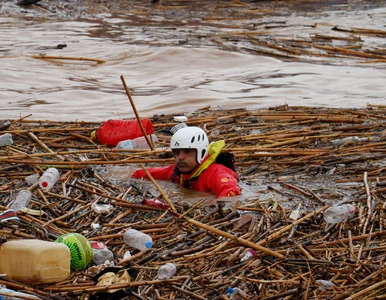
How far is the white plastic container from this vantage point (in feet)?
17.9

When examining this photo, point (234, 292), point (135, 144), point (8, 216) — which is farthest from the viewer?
point (135, 144)

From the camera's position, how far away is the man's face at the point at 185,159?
8.04 m

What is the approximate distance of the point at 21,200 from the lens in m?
7.03

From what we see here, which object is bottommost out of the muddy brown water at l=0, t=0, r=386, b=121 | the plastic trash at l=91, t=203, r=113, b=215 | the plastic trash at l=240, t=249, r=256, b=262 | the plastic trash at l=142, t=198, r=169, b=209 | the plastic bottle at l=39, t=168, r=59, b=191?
the muddy brown water at l=0, t=0, r=386, b=121

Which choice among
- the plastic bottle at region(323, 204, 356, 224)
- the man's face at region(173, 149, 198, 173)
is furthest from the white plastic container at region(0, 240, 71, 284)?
the man's face at region(173, 149, 198, 173)

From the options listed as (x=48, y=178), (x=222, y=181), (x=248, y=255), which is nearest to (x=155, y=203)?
(x=222, y=181)

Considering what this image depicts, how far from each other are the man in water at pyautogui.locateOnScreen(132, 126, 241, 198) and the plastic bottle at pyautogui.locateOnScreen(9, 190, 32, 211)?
1.44 metres

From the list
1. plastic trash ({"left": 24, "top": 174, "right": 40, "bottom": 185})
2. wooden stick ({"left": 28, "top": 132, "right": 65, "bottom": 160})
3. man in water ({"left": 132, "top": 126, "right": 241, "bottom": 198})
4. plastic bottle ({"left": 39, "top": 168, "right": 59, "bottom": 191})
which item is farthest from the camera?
wooden stick ({"left": 28, "top": 132, "right": 65, "bottom": 160})

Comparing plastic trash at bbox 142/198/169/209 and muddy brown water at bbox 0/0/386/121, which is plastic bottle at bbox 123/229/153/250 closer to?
plastic trash at bbox 142/198/169/209

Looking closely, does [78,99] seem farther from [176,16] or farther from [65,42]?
[176,16]

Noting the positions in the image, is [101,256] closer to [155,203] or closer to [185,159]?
[155,203]

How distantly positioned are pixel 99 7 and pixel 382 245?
76.7 ft

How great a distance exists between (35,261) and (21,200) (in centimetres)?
165

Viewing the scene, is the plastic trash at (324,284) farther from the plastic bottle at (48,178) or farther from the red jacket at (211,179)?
the plastic bottle at (48,178)
